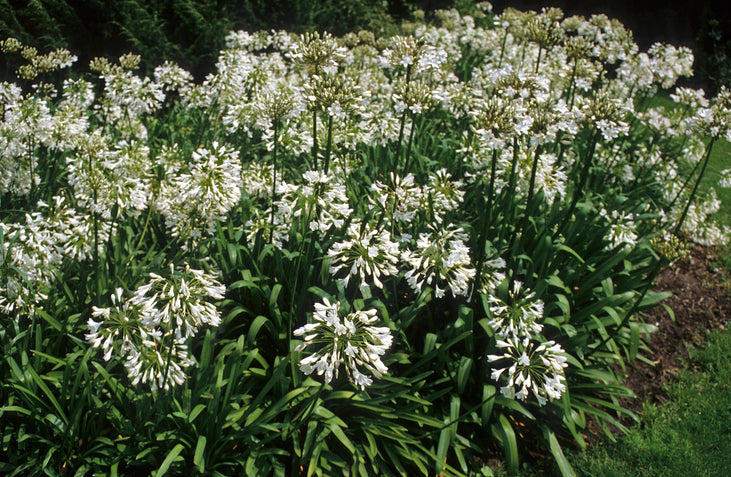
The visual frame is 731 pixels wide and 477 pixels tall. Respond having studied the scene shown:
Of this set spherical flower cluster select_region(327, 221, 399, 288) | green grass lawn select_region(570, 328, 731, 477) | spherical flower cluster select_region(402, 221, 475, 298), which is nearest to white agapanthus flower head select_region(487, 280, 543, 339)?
spherical flower cluster select_region(402, 221, 475, 298)

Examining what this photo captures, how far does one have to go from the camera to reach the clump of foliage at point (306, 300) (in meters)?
3.04

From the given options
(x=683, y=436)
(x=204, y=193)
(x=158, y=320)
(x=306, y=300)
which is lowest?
(x=683, y=436)

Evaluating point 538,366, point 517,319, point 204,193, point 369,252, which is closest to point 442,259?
point 369,252

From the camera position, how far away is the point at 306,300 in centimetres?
397

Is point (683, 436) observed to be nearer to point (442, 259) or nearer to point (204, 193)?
point (442, 259)

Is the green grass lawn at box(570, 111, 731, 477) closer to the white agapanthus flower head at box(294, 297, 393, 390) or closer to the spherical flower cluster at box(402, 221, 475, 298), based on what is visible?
the spherical flower cluster at box(402, 221, 475, 298)

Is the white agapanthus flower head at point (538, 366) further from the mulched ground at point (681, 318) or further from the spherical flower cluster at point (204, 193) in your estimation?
the mulched ground at point (681, 318)

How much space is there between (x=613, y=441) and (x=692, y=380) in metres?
1.44

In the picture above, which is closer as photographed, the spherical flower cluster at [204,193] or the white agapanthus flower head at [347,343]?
the white agapanthus flower head at [347,343]

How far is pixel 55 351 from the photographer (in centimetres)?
354

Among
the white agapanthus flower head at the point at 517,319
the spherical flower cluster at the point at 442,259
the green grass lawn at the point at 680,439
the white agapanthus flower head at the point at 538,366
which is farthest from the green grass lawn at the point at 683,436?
the spherical flower cluster at the point at 442,259

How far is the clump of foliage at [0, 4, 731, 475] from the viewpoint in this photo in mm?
3043

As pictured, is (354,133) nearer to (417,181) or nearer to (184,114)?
(417,181)

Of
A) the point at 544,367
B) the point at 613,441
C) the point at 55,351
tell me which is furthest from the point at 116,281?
the point at 613,441
